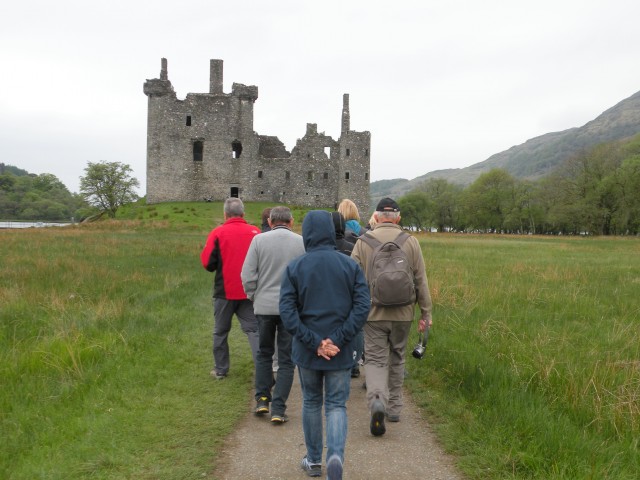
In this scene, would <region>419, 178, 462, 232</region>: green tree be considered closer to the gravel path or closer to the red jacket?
the red jacket

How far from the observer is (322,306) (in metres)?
4.26

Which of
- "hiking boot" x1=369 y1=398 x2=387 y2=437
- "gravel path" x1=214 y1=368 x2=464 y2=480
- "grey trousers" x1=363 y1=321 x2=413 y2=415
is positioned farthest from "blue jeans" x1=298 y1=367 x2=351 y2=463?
"grey trousers" x1=363 y1=321 x2=413 y2=415

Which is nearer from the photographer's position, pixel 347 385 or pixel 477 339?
pixel 347 385

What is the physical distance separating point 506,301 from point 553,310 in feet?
3.28

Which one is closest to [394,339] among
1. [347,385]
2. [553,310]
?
[347,385]

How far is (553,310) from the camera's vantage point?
10.5 m

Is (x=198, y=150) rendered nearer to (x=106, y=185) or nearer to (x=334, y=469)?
(x=106, y=185)

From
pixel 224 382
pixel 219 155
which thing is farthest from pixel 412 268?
pixel 219 155

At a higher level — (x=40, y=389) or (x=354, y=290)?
(x=354, y=290)

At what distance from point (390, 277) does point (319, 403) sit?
156 cm

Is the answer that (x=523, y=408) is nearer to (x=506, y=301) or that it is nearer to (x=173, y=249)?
(x=506, y=301)

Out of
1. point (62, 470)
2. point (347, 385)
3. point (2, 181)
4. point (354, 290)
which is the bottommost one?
point (62, 470)

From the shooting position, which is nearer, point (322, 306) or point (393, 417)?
point (322, 306)

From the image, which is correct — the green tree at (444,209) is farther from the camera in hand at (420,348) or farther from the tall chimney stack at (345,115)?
the camera in hand at (420,348)
